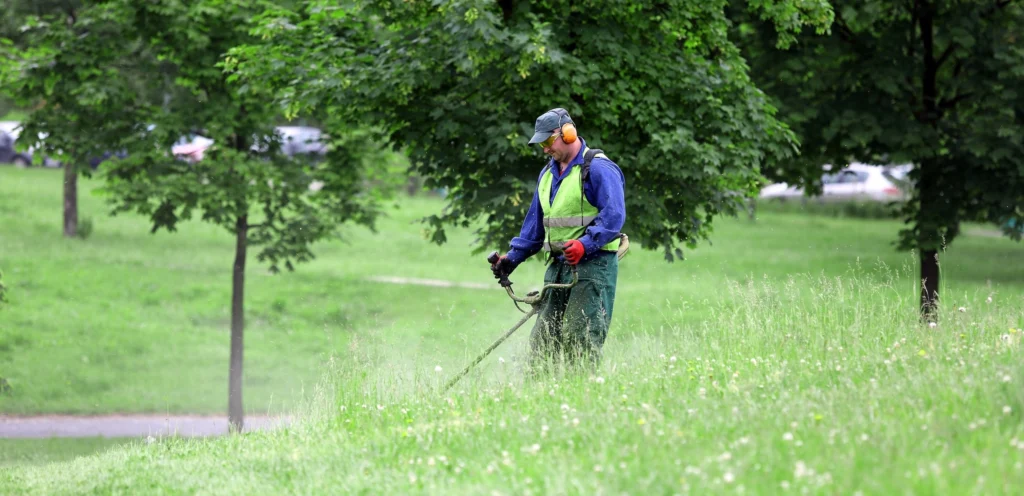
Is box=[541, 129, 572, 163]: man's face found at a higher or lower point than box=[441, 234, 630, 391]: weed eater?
higher

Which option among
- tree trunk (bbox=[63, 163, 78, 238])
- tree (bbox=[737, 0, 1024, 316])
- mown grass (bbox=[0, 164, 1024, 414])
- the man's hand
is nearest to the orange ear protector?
the man's hand

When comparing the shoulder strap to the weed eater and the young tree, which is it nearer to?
the weed eater

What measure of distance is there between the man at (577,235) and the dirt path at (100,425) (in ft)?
26.0

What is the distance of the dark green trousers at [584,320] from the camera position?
639cm

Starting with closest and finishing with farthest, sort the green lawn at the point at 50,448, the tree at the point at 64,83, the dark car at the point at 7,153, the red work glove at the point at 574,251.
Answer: the red work glove at the point at 574,251
the green lawn at the point at 50,448
the tree at the point at 64,83
the dark car at the point at 7,153

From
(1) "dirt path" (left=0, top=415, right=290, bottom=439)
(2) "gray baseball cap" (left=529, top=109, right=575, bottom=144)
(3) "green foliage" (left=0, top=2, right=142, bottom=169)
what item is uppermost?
(3) "green foliage" (left=0, top=2, right=142, bottom=169)

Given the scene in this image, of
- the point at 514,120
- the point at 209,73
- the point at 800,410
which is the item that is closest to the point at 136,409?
the point at 209,73

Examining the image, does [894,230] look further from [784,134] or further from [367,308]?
[784,134]

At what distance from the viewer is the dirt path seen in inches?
537

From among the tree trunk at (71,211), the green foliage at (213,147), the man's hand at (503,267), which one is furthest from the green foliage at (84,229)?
the man's hand at (503,267)

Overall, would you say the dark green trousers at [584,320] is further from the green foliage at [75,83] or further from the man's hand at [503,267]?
the green foliage at [75,83]

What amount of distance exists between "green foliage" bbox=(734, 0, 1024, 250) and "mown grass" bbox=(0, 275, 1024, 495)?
14.7 feet

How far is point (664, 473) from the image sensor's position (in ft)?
13.6

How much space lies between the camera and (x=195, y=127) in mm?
13469
